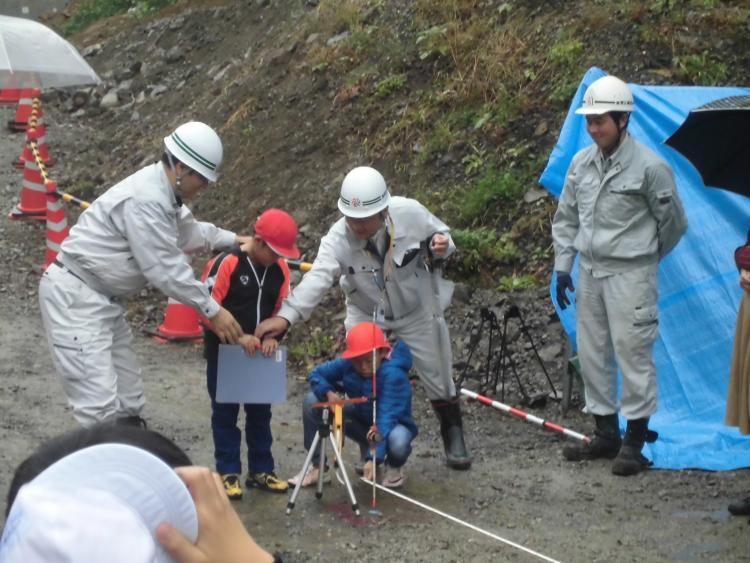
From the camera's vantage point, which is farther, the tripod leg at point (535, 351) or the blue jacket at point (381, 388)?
the tripod leg at point (535, 351)

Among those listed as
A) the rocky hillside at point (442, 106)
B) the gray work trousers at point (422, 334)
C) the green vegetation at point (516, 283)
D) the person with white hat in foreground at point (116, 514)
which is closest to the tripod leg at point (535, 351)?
the rocky hillside at point (442, 106)

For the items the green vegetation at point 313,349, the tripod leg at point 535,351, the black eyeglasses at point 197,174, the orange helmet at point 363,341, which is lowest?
the green vegetation at point 313,349

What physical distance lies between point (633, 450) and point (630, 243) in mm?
1229

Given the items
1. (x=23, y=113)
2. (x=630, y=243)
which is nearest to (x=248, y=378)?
(x=630, y=243)

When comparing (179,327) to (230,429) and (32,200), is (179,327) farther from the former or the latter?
(32,200)

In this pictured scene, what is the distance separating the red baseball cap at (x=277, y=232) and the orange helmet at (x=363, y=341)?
23.3 inches

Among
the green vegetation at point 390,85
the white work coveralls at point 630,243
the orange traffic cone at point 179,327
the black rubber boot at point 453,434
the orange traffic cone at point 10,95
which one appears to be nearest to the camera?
the white work coveralls at point 630,243

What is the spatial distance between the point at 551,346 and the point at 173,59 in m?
10.9

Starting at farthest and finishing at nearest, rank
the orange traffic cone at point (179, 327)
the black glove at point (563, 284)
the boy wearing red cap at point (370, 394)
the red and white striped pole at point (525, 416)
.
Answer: the orange traffic cone at point (179, 327)
the red and white striped pole at point (525, 416)
the black glove at point (563, 284)
the boy wearing red cap at point (370, 394)

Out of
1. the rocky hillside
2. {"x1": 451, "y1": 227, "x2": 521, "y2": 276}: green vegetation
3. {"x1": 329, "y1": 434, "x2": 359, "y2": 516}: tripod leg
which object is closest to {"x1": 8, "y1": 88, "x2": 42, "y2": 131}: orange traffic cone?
the rocky hillside

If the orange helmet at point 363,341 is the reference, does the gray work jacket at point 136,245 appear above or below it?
above

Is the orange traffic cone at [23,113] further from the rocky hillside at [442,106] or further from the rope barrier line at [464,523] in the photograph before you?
the rope barrier line at [464,523]

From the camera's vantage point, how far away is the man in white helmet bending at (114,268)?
20.7ft

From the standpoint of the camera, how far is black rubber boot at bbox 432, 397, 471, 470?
7.70 metres
